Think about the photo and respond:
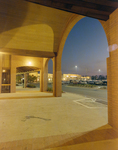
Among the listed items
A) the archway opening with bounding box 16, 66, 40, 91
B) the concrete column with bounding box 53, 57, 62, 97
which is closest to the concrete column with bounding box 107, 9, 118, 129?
the concrete column with bounding box 53, 57, 62, 97

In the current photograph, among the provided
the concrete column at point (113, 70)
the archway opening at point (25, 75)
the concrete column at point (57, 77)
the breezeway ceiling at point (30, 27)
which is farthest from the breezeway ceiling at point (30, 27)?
the archway opening at point (25, 75)

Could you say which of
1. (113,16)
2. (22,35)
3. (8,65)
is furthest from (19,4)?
(8,65)

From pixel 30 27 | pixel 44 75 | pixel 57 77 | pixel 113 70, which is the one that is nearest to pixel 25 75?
pixel 44 75

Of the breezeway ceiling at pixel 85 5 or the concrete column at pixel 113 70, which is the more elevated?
the breezeway ceiling at pixel 85 5

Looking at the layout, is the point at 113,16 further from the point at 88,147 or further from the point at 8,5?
the point at 8,5

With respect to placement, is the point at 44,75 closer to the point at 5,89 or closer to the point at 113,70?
the point at 5,89

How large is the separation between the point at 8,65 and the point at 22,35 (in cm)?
719

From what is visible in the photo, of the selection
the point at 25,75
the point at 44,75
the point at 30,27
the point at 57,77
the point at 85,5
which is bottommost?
the point at 57,77

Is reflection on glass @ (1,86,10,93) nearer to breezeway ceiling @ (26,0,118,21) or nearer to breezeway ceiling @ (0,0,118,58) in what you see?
breezeway ceiling @ (0,0,118,58)

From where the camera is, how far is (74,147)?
2.35 m

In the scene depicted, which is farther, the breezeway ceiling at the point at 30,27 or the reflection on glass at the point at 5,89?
the reflection on glass at the point at 5,89

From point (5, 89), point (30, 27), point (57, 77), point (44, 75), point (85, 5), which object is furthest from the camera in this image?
point (44, 75)

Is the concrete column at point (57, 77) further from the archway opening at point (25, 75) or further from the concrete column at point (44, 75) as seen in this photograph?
the archway opening at point (25, 75)

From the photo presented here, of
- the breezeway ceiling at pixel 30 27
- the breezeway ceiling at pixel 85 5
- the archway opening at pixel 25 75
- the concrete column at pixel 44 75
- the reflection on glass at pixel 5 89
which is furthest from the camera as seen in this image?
the archway opening at pixel 25 75
